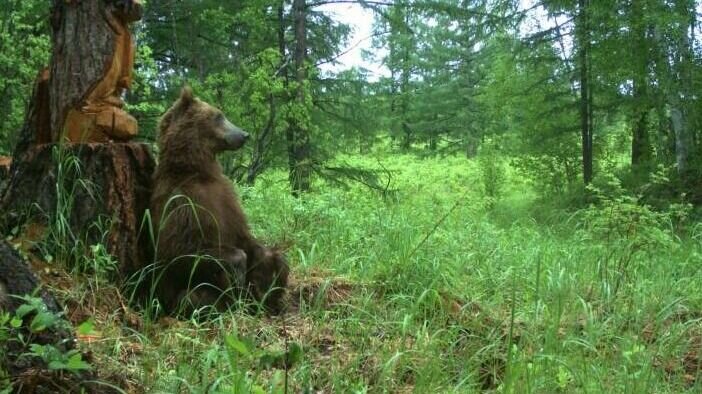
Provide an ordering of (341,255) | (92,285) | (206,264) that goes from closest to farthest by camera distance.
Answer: (92,285) < (206,264) < (341,255)

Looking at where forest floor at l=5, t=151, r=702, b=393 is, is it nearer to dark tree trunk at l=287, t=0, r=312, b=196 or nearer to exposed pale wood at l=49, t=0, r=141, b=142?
exposed pale wood at l=49, t=0, r=141, b=142

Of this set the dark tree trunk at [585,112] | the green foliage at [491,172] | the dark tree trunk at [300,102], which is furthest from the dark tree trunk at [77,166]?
the green foliage at [491,172]

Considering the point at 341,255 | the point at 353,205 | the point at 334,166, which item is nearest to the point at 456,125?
the point at 334,166

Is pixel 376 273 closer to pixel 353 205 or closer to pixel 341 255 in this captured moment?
pixel 341 255

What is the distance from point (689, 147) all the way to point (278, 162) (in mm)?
7933

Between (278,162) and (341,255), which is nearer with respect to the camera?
(341,255)

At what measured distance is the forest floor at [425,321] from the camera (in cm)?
257

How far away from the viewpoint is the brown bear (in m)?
3.73

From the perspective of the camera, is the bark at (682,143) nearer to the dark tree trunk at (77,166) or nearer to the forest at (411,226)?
the forest at (411,226)

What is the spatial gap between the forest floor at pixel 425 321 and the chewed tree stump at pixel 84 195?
0.26 metres

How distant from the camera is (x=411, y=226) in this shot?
5.29m

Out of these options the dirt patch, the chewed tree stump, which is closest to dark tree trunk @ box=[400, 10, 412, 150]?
the dirt patch

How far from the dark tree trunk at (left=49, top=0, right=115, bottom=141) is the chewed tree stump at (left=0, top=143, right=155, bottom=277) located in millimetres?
279

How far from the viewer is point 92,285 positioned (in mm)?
3336
